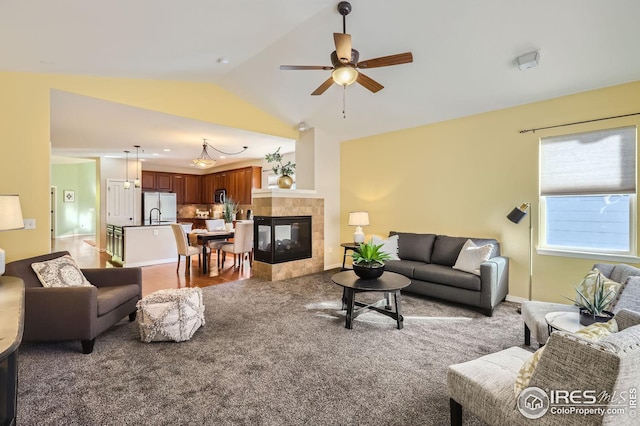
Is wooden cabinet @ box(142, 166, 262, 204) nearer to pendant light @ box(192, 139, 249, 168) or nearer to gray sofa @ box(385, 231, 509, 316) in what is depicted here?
pendant light @ box(192, 139, 249, 168)

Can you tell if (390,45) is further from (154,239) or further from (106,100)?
(154,239)

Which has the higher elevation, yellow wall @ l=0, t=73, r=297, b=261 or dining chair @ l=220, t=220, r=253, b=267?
yellow wall @ l=0, t=73, r=297, b=261

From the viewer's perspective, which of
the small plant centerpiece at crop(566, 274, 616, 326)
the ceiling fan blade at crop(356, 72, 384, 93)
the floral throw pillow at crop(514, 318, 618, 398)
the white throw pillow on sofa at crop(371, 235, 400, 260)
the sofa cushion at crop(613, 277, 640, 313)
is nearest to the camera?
the floral throw pillow at crop(514, 318, 618, 398)

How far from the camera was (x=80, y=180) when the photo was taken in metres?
11.7

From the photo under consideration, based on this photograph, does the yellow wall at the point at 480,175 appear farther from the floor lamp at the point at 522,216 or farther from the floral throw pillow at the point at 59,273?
the floral throw pillow at the point at 59,273

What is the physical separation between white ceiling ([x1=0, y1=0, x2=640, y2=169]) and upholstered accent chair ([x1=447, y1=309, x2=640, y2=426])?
2.78 metres

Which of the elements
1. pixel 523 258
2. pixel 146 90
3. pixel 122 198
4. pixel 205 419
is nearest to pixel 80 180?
pixel 122 198

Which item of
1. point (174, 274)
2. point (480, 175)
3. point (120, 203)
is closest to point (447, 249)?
point (480, 175)

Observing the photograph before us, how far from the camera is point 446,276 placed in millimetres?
3828

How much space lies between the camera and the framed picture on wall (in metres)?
11.2

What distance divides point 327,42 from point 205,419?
3.77 m

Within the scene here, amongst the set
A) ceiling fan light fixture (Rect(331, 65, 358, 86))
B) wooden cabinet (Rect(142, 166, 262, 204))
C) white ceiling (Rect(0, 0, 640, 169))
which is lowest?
wooden cabinet (Rect(142, 166, 262, 204))

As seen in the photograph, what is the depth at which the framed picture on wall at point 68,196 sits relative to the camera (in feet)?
36.8

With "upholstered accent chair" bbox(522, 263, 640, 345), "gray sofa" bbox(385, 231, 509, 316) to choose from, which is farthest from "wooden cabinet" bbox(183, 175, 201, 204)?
"upholstered accent chair" bbox(522, 263, 640, 345)
